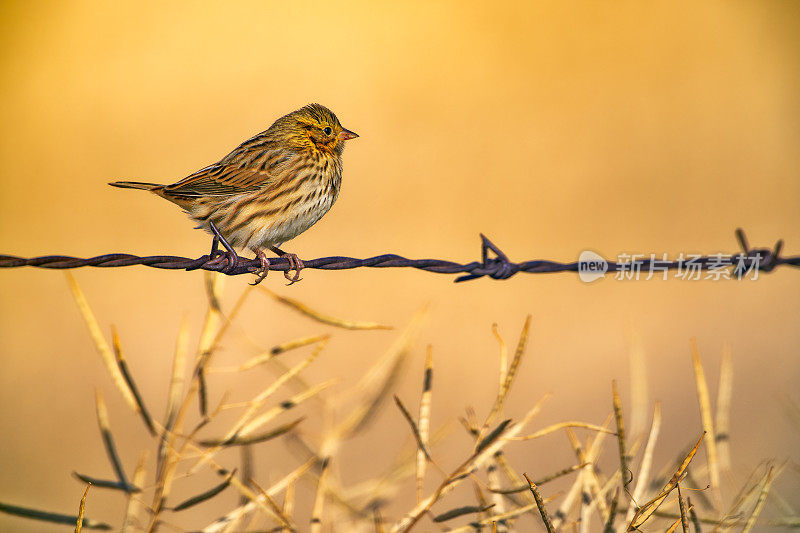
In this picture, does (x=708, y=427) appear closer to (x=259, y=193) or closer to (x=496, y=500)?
(x=496, y=500)

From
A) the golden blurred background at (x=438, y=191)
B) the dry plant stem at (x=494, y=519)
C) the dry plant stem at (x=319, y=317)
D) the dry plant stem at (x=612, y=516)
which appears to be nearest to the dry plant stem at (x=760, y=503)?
the dry plant stem at (x=612, y=516)

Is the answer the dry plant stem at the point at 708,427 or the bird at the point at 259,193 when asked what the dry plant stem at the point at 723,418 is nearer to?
the dry plant stem at the point at 708,427

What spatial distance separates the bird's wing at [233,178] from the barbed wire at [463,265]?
0.64 metres

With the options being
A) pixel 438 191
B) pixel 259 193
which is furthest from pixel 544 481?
pixel 438 191

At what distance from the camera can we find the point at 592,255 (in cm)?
376

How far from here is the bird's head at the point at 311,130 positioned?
4871 mm

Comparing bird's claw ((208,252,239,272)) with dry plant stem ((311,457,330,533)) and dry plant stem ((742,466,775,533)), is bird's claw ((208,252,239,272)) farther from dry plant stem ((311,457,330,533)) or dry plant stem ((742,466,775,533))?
dry plant stem ((742,466,775,533))

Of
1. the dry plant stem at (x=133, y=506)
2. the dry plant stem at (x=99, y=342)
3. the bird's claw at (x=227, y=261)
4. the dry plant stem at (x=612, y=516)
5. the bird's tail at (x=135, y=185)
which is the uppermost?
the bird's tail at (x=135, y=185)

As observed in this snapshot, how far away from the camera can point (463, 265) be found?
3.41 meters

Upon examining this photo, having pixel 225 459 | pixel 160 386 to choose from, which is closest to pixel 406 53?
pixel 160 386

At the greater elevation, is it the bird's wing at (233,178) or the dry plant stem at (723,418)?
the bird's wing at (233,178)

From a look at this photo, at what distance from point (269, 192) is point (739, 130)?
1313cm

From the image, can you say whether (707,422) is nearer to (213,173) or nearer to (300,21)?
(213,173)

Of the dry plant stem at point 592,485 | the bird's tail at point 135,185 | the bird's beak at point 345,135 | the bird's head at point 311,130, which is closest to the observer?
the dry plant stem at point 592,485
